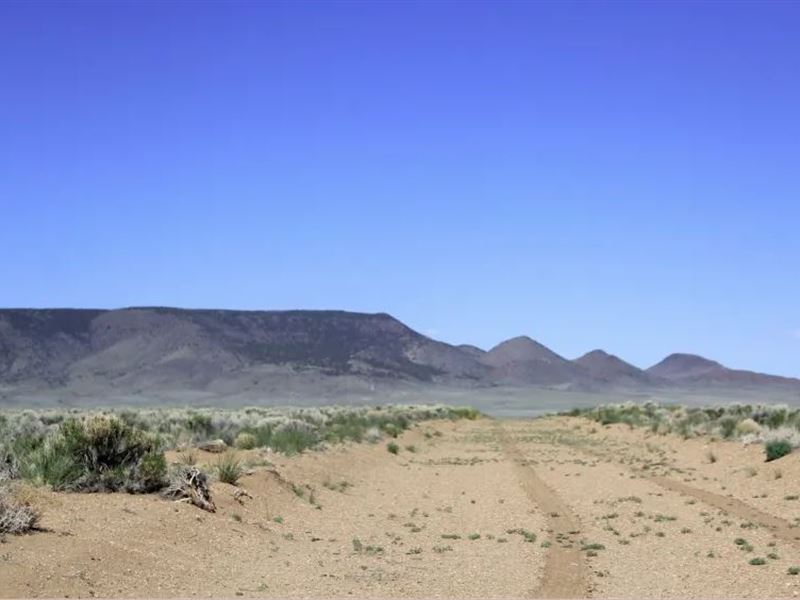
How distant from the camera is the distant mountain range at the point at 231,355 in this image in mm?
117875

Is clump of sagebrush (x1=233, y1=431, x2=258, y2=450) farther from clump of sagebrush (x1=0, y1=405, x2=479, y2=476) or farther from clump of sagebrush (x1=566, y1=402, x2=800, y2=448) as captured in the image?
clump of sagebrush (x1=566, y1=402, x2=800, y2=448)

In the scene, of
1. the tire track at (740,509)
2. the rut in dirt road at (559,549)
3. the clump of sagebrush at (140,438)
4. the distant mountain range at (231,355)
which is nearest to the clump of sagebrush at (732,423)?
the tire track at (740,509)

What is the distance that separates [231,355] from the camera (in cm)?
12975

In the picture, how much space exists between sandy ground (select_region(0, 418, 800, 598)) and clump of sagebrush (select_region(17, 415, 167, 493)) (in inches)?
22.0

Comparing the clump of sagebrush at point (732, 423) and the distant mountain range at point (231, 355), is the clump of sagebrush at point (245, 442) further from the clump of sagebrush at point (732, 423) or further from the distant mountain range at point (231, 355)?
the distant mountain range at point (231, 355)

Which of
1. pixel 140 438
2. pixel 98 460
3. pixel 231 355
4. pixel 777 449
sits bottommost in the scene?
pixel 98 460

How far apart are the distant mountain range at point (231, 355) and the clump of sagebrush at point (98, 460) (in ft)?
299

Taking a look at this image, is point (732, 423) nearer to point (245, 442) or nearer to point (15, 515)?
point (245, 442)

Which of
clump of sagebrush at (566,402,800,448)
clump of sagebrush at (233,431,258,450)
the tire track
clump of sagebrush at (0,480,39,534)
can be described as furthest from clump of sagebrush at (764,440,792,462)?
clump of sagebrush at (0,480,39,534)

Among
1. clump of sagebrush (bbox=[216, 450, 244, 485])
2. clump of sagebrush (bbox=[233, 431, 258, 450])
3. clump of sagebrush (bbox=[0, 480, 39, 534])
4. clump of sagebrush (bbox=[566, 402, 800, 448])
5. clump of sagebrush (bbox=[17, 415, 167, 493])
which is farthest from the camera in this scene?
clump of sagebrush (bbox=[566, 402, 800, 448])

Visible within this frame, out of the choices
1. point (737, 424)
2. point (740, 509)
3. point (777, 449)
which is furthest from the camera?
point (737, 424)

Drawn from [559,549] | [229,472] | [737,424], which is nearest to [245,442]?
[229,472]

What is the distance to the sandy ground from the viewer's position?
11.5 metres

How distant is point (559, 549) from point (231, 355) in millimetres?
117589
